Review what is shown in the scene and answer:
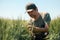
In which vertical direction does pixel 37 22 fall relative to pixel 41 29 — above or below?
above

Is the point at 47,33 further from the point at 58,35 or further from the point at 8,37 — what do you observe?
the point at 8,37

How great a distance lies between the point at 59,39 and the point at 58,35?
0.29 feet

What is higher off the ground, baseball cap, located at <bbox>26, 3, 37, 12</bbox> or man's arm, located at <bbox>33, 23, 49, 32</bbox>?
baseball cap, located at <bbox>26, 3, 37, 12</bbox>

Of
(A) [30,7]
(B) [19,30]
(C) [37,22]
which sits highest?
(A) [30,7]

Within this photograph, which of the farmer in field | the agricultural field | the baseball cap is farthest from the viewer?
the baseball cap

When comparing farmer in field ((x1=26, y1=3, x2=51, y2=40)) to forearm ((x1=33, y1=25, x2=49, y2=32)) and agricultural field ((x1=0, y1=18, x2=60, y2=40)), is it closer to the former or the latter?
forearm ((x1=33, y1=25, x2=49, y2=32))

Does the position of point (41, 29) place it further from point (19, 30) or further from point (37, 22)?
point (19, 30)

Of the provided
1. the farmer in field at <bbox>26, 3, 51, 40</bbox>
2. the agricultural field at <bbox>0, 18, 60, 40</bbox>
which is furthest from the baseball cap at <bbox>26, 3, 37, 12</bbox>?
the agricultural field at <bbox>0, 18, 60, 40</bbox>

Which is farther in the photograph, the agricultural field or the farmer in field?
the farmer in field

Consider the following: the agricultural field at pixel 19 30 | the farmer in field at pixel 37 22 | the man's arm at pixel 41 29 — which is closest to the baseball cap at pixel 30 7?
the farmer in field at pixel 37 22

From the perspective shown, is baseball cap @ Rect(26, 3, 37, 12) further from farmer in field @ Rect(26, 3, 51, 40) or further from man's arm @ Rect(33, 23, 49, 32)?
man's arm @ Rect(33, 23, 49, 32)

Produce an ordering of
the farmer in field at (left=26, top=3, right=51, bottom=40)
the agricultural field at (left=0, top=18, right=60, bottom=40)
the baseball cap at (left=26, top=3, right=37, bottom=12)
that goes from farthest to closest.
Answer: the baseball cap at (left=26, top=3, right=37, bottom=12) < the farmer in field at (left=26, top=3, right=51, bottom=40) < the agricultural field at (left=0, top=18, right=60, bottom=40)

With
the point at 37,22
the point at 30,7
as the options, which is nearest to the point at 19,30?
the point at 37,22

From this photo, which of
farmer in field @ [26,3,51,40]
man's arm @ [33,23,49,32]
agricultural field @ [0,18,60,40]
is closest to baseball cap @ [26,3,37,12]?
farmer in field @ [26,3,51,40]
